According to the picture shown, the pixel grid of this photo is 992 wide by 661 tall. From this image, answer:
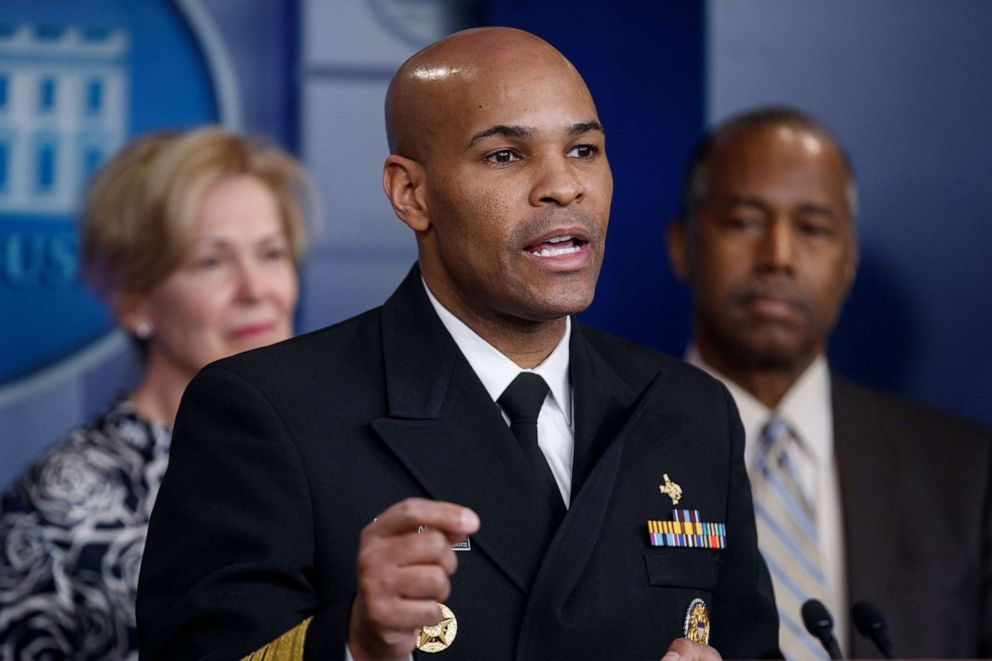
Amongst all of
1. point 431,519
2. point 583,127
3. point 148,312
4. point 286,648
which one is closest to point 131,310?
point 148,312

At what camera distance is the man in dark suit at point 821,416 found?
9.86ft

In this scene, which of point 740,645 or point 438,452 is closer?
point 438,452

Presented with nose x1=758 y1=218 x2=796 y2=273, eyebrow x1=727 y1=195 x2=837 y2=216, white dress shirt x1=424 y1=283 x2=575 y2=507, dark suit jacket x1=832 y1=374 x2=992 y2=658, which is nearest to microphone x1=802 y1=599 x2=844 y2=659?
white dress shirt x1=424 y1=283 x2=575 y2=507

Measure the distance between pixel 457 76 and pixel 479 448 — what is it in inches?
17.3

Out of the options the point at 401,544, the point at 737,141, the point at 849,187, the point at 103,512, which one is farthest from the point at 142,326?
the point at 401,544

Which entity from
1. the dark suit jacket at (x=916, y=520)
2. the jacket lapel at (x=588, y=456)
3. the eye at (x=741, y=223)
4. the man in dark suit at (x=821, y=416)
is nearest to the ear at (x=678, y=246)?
the man in dark suit at (x=821, y=416)

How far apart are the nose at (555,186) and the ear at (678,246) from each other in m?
1.68

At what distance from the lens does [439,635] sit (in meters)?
1.69

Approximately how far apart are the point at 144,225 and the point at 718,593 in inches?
65.3

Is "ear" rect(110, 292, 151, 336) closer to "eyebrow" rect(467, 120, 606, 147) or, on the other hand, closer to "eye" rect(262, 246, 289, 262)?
"eye" rect(262, 246, 289, 262)

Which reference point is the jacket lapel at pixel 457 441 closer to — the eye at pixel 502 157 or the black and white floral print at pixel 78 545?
the eye at pixel 502 157

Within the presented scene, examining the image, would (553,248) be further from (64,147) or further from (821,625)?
(64,147)

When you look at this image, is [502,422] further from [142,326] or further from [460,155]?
[142,326]

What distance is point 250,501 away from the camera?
1.70m
